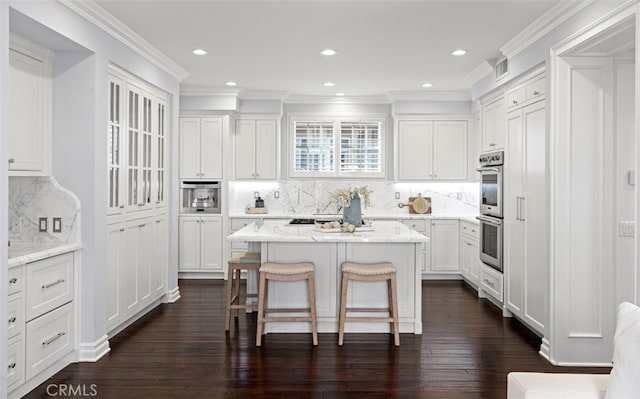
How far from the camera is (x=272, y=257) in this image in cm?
430

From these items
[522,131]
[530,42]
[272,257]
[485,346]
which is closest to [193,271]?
[272,257]

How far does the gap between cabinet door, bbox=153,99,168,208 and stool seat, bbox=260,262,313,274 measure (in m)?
1.71

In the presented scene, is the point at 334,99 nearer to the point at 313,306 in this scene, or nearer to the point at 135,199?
the point at 135,199

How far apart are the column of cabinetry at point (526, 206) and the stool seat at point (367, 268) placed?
1.25 m

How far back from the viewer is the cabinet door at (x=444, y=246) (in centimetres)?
665

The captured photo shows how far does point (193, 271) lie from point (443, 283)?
3.52 metres

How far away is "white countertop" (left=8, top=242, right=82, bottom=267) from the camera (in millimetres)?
2851

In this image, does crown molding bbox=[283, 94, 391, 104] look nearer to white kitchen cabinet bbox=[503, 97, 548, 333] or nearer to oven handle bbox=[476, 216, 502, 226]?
oven handle bbox=[476, 216, 502, 226]

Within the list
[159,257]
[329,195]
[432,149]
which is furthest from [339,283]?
[432,149]

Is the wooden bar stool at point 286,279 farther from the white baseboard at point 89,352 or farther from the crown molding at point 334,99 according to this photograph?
the crown molding at point 334,99

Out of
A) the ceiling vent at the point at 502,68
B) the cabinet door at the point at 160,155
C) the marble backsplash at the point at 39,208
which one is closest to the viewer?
the marble backsplash at the point at 39,208

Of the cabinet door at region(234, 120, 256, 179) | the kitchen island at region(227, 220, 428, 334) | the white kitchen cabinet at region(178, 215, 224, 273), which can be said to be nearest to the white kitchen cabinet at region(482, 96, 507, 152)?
the kitchen island at region(227, 220, 428, 334)

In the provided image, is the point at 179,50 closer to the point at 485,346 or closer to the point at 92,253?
the point at 92,253

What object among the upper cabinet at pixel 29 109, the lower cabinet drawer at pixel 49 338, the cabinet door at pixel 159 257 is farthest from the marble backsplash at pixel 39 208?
the cabinet door at pixel 159 257
